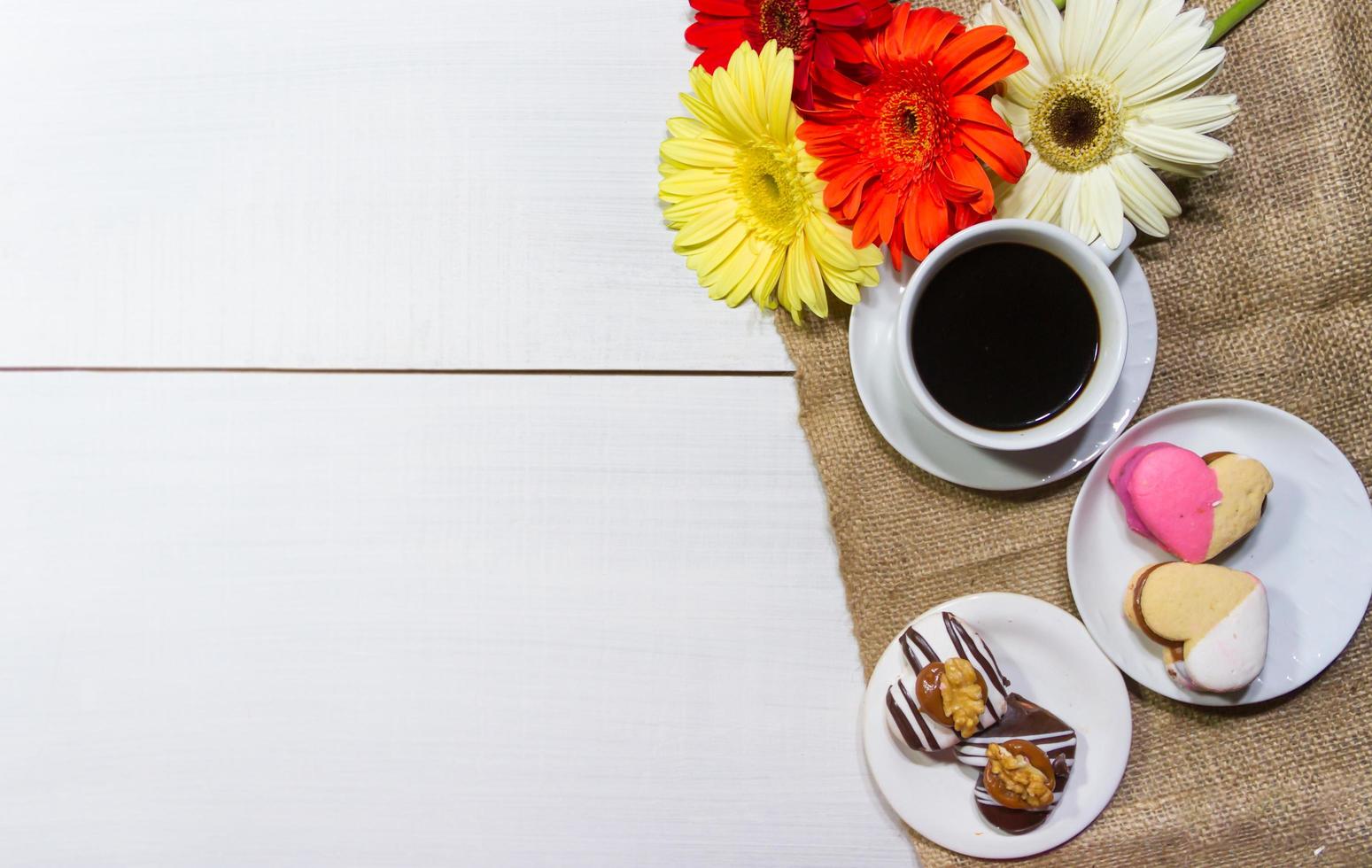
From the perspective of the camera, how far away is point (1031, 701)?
0.62 m

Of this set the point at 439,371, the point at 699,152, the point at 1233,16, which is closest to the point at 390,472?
the point at 439,371

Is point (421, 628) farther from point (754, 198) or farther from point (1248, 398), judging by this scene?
point (1248, 398)

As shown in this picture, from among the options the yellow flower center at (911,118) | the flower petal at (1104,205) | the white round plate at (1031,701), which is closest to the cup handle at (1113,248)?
the flower petal at (1104,205)

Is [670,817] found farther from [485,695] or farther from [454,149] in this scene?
[454,149]

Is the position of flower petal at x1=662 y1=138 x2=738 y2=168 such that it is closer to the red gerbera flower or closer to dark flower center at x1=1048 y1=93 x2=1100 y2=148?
the red gerbera flower

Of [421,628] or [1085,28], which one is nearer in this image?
[1085,28]

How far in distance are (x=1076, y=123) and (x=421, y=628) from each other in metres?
0.53

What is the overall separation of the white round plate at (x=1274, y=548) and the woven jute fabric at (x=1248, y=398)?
0.07ft

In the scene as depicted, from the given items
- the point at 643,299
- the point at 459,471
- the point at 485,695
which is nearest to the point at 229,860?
the point at 485,695

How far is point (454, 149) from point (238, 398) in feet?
0.76

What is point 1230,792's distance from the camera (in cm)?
62

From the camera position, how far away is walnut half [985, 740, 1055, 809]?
0.58 meters

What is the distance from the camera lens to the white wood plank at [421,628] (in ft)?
2.18

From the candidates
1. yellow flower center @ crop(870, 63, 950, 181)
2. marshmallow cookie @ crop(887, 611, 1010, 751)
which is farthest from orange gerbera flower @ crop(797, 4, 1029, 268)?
marshmallow cookie @ crop(887, 611, 1010, 751)
